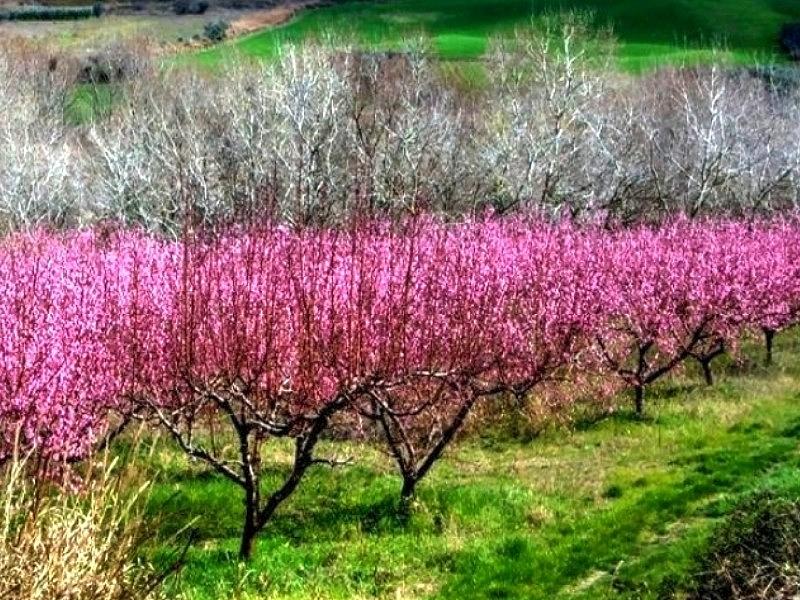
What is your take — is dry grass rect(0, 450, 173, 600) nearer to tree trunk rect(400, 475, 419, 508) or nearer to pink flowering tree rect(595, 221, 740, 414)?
tree trunk rect(400, 475, 419, 508)

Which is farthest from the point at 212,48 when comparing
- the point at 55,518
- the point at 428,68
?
the point at 55,518

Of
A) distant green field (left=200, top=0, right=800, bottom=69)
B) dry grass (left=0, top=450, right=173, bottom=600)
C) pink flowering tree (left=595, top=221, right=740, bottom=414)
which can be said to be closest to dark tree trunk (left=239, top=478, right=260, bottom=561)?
dry grass (left=0, top=450, right=173, bottom=600)

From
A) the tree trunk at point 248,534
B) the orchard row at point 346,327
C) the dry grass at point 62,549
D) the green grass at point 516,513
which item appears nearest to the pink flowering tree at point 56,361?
the orchard row at point 346,327

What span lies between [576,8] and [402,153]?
54978 millimetres

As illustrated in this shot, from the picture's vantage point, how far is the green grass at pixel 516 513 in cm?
1365

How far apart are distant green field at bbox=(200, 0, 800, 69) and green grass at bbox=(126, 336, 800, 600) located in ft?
220

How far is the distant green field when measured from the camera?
9325cm

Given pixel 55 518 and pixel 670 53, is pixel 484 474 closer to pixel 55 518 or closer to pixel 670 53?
pixel 55 518

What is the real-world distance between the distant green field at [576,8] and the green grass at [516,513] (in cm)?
6703

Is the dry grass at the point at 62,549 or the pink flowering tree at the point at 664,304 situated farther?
the pink flowering tree at the point at 664,304

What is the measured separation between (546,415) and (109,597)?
18807 millimetres

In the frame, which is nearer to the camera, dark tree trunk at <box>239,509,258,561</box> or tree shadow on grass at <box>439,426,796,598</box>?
tree shadow on grass at <box>439,426,796,598</box>

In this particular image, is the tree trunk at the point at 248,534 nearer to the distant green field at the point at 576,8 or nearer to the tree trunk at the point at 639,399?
the tree trunk at the point at 639,399

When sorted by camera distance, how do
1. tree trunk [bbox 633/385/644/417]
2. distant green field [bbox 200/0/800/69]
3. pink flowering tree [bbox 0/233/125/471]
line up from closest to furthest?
pink flowering tree [bbox 0/233/125/471] < tree trunk [bbox 633/385/644/417] < distant green field [bbox 200/0/800/69]
